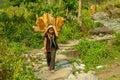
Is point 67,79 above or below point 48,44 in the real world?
below

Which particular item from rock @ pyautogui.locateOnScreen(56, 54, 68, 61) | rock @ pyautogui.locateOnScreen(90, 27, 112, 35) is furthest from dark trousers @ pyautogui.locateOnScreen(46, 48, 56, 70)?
rock @ pyautogui.locateOnScreen(90, 27, 112, 35)

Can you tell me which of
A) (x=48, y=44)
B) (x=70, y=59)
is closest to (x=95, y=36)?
(x=70, y=59)

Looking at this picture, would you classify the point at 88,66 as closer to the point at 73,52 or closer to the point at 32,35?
the point at 73,52

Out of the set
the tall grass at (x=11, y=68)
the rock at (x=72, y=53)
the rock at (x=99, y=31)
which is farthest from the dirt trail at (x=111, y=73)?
the rock at (x=99, y=31)

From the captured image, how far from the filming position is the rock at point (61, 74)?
31.2ft

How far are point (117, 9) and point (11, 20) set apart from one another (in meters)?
15.1

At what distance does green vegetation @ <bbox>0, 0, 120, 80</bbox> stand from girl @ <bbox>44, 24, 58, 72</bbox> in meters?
0.82

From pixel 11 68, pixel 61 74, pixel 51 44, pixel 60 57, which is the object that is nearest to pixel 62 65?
pixel 60 57

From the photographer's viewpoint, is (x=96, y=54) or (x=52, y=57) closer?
(x=52, y=57)

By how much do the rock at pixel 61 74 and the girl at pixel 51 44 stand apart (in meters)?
0.31

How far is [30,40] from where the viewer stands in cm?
Answer: 1482

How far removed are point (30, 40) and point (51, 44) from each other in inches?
183

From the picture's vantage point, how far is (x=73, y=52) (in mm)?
12992

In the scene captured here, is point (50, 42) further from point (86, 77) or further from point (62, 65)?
point (86, 77)
